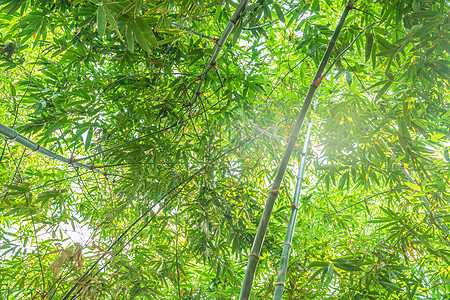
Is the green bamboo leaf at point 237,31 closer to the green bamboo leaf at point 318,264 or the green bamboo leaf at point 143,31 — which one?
the green bamboo leaf at point 143,31

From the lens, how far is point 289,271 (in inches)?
68.6

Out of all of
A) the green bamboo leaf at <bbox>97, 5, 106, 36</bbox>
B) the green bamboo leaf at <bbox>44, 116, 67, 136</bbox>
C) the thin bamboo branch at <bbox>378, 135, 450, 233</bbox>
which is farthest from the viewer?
the thin bamboo branch at <bbox>378, 135, 450, 233</bbox>

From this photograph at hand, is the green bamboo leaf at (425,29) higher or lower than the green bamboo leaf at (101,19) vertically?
higher

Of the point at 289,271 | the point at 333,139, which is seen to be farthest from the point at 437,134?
the point at 289,271

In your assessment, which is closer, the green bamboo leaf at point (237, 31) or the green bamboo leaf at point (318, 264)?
the green bamboo leaf at point (237, 31)

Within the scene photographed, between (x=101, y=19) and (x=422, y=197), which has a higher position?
(x=422, y=197)

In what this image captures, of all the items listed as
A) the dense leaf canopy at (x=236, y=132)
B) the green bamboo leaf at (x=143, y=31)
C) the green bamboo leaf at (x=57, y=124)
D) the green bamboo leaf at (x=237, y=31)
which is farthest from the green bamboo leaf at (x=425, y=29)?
the green bamboo leaf at (x=57, y=124)

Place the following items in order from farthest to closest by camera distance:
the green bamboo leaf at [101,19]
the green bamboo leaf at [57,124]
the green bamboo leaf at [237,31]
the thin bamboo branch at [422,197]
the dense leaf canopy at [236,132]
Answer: the thin bamboo branch at [422,197]
the green bamboo leaf at [57,124]
the dense leaf canopy at [236,132]
the green bamboo leaf at [237,31]
the green bamboo leaf at [101,19]

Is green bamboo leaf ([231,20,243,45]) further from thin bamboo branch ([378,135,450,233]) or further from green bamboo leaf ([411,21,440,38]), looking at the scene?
thin bamboo branch ([378,135,450,233])

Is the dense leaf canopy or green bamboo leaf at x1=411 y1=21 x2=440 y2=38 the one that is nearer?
green bamboo leaf at x1=411 y1=21 x2=440 y2=38

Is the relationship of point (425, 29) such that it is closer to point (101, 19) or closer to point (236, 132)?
point (101, 19)

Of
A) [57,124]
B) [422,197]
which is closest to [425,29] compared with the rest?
[422,197]

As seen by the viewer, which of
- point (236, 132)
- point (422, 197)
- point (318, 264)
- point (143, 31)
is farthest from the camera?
point (236, 132)

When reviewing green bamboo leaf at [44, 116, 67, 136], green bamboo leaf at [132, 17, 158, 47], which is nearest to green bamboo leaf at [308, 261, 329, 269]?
green bamboo leaf at [132, 17, 158, 47]
